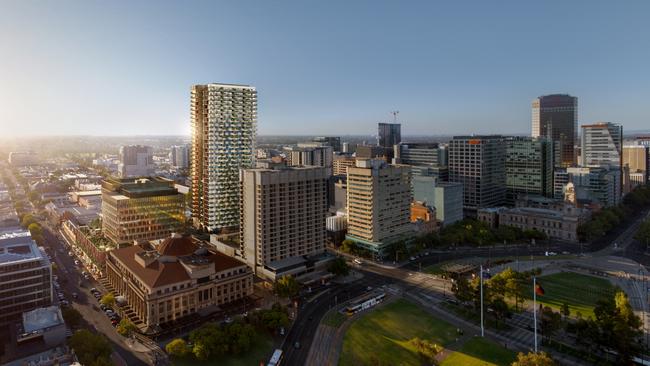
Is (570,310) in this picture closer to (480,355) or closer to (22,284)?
(480,355)

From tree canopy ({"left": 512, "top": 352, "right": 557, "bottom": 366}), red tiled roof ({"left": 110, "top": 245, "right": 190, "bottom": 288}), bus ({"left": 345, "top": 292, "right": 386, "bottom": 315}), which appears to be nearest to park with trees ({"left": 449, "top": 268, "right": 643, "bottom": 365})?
tree canopy ({"left": 512, "top": 352, "right": 557, "bottom": 366})

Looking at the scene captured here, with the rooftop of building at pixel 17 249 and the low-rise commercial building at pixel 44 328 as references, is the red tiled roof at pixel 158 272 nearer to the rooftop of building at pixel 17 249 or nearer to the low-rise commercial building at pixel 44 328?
the low-rise commercial building at pixel 44 328

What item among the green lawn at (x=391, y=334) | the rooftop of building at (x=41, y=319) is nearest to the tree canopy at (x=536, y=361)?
the green lawn at (x=391, y=334)

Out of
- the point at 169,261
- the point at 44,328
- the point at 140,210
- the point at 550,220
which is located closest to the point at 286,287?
the point at 169,261

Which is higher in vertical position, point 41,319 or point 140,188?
point 140,188

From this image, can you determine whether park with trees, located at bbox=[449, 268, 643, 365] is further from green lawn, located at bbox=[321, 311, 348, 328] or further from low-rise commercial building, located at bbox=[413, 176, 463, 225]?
low-rise commercial building, located at bbox=[413, 176, 463, 225]
